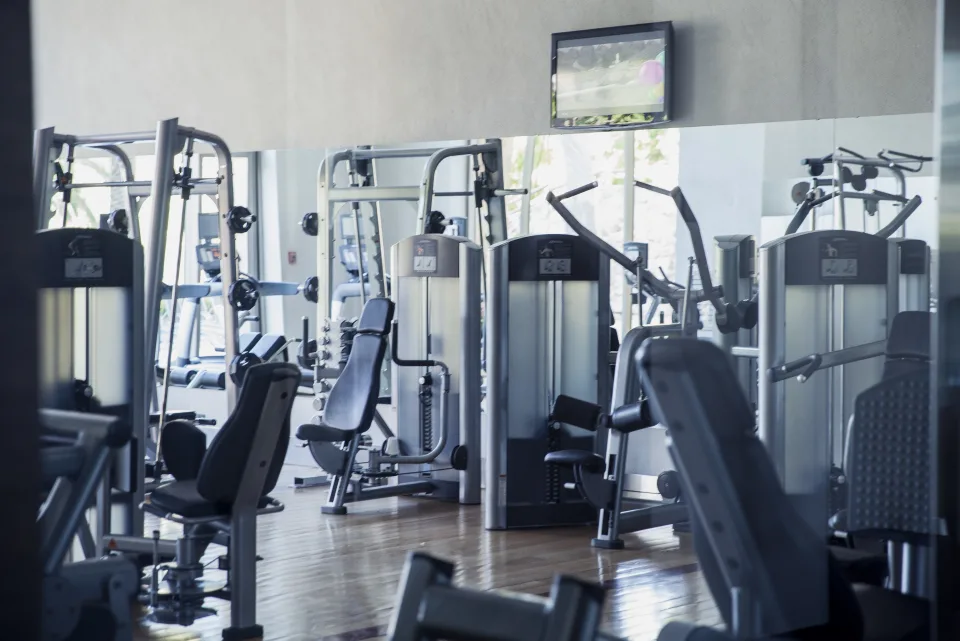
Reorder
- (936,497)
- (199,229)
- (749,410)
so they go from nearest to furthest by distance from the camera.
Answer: (749,410) < (936,497) < (199,229)

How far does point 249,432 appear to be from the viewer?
11.6 feet

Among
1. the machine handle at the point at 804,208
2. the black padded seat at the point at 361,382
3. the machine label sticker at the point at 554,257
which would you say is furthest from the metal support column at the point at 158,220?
the machine handle at the point at 804,208

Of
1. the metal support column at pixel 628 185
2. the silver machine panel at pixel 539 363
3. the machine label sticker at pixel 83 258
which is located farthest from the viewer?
the metal support column at pixel 628 185

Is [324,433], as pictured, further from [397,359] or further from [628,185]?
[628,185]

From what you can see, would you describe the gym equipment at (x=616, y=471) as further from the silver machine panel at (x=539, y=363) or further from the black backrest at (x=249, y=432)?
the black backrest at (x=249, y=432)

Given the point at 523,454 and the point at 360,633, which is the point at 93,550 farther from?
the point at 523,454

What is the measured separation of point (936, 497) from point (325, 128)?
5.14 metres

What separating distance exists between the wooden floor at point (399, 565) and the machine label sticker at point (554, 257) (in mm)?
1246

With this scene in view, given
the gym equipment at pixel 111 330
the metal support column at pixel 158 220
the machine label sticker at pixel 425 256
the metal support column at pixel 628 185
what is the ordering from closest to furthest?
the gym equipment at pixel 111 330 < the metal support column at pixel 158 220 < the metal support column at pixel 628 185 < the machine label sticker at pixel 425 256

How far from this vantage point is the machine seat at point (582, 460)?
525 centimetres

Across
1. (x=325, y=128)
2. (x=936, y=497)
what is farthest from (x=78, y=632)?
(x=325, y=128)

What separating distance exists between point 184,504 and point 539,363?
253cm

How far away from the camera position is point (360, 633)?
3795 millimetres

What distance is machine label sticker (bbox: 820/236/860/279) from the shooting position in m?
2.73
